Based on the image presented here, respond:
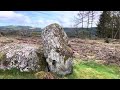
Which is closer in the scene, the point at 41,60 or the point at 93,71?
the point at 41,60

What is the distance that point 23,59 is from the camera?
457 inches

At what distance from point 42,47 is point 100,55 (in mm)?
5096

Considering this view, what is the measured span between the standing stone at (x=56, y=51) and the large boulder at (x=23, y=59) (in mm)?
324

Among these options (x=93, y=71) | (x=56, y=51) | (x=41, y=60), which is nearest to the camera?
(x=56, y=51)

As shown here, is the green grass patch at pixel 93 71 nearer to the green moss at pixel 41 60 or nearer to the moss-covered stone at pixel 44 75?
the moss-covered stone at pixel 44 75

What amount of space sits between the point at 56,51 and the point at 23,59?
1.25 m

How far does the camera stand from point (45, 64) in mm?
11703

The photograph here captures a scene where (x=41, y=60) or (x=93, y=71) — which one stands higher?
(x=41, y=60)

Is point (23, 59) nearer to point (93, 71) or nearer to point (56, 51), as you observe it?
point (56, 51)

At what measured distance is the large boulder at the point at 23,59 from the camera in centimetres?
1148

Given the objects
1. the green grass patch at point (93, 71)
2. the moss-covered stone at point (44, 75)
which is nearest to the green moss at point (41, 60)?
the moss-covered stone at point (44, 75)

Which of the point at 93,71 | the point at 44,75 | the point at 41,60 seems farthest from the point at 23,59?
the point at 93,71

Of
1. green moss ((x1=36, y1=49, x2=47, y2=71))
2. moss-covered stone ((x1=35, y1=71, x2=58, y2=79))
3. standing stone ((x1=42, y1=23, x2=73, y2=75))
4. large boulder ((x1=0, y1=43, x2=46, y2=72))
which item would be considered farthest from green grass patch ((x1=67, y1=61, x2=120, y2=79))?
large boulder ((x1=0, y1=43, x2=46, y2=72))
